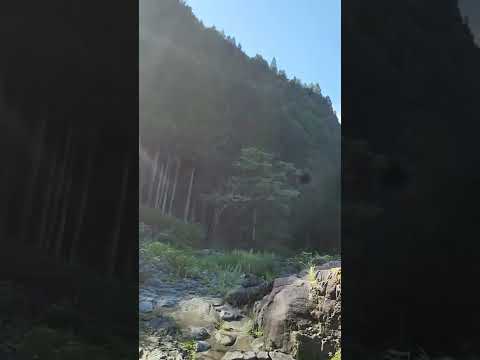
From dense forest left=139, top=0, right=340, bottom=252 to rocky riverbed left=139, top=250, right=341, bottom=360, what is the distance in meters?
0.53

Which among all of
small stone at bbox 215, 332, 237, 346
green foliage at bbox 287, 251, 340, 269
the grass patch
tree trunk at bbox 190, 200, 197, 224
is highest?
tree trunk at bbox 190, 200, 197, 224

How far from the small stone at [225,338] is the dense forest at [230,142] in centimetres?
96

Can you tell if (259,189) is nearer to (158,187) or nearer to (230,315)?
(158,187)

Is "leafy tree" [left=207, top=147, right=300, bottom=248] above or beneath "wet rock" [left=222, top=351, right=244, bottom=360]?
above

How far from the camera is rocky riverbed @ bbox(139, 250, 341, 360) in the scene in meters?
3.00

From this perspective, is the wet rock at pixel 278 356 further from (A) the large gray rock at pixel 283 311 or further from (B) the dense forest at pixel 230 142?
(B) the dense forest at pixel 230 142

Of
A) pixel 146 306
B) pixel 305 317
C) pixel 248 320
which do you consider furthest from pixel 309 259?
pixel 146 306

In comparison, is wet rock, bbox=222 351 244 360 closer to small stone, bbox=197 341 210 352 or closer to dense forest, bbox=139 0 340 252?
small stone, bbox=197 341 210 352

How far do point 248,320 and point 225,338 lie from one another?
0.28m

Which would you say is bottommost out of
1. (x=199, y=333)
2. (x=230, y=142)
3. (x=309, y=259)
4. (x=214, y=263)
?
(x=199, y=333)
